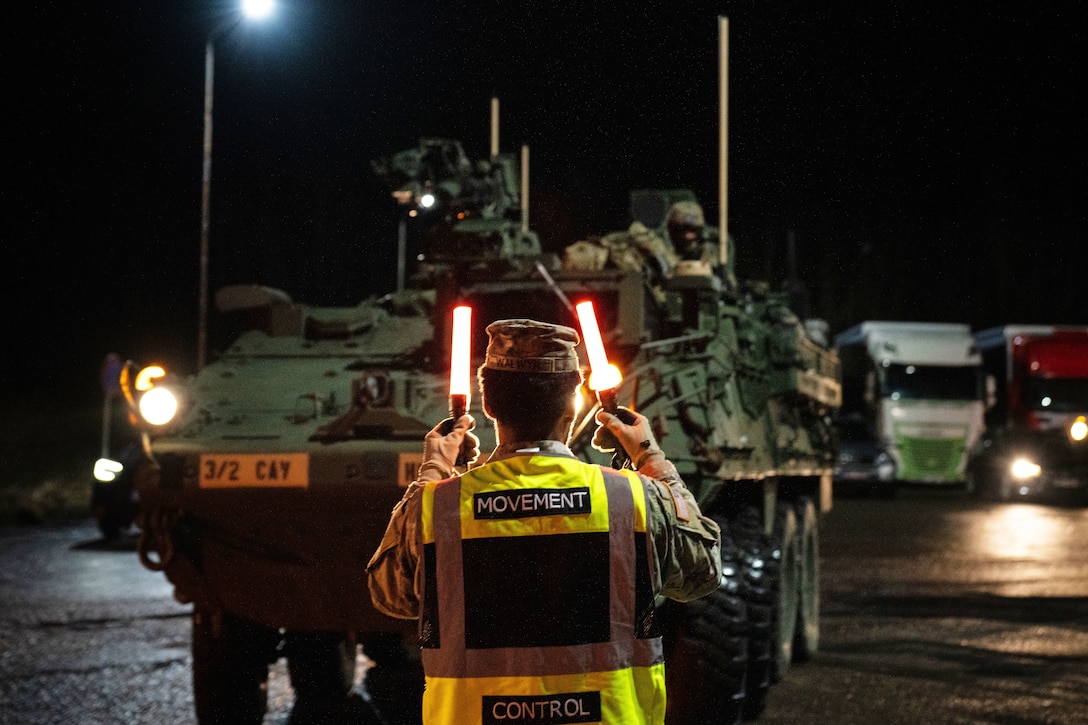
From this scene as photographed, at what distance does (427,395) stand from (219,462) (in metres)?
1.11

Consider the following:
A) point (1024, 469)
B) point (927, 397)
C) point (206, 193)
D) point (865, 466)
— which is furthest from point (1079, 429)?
point (206, 193)

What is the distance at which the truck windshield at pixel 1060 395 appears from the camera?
2614cm

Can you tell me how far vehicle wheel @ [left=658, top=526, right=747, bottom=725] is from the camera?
5.93 meters

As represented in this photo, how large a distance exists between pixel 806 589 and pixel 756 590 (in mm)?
2738

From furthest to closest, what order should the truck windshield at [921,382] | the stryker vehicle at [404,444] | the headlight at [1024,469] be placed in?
the truck windshield at [921,382]
the headlight at [1024,469]
the stryker vehicle at [404,444]

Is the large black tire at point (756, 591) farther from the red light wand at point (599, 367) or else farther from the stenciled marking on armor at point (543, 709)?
the stenciled marking on armor at point (543, 709)

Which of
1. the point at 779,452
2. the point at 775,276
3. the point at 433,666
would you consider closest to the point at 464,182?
the point at 779,452

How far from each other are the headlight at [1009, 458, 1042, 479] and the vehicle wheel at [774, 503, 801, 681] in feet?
59.6

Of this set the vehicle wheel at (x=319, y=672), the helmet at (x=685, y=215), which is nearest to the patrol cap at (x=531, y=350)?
the vehicle wheel at (x=319, y=672)

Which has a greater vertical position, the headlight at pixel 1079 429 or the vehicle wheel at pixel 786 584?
the headlight at pixel 1079 429

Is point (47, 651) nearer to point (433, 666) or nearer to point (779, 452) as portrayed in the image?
point (779, 452)

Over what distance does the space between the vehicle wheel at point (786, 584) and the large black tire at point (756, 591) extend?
440mm

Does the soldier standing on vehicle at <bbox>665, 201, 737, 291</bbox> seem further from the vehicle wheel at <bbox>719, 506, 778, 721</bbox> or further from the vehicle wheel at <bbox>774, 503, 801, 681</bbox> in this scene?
the vehicle wheel at <bbox>719, 506, 778, 721</bbox>

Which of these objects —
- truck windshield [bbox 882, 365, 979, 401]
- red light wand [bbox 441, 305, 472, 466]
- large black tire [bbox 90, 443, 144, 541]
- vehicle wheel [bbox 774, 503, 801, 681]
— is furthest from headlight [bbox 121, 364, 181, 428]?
truck windshield [bbox 882, 365, 979, 401]
